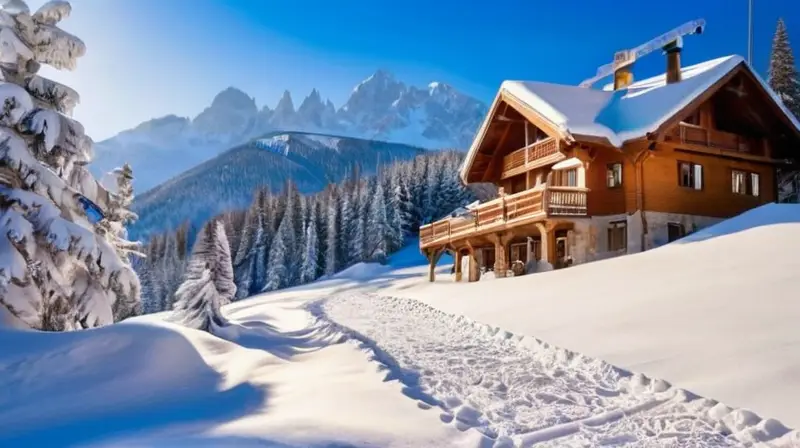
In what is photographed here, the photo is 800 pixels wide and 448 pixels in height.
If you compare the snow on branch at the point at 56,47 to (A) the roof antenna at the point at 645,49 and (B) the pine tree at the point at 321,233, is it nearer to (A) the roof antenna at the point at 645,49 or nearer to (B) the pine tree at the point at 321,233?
(A) the roof antenna at the point at 645,49

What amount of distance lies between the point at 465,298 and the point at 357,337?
6.31m

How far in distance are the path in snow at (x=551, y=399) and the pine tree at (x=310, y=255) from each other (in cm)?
5579

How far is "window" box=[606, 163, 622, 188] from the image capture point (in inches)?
888

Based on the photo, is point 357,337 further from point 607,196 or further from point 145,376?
point 607,196

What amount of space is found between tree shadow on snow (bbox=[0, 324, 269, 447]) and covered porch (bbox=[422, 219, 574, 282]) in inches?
589

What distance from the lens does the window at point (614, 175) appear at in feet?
74.0

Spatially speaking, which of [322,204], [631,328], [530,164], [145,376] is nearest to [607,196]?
[530,164]

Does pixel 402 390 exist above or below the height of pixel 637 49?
below

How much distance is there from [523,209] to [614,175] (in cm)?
438

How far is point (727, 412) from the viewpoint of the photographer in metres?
5.93

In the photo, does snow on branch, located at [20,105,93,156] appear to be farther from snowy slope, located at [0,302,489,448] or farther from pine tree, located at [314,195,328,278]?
pine tree, located at [314,195,328,278]

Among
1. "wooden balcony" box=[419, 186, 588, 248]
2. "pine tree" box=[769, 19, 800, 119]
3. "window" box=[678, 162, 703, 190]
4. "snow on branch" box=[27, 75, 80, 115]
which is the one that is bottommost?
"wooden balcony" box=[419, 186, 588, 248]

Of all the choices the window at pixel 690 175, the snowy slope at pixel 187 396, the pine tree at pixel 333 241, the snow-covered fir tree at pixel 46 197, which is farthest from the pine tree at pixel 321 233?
the snowy slope at pixel 187 396

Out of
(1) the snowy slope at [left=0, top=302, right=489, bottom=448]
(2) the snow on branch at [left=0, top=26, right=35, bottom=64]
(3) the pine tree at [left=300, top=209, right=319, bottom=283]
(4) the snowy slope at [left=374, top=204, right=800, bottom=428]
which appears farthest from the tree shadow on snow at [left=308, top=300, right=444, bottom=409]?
(3) the pine tree at [left=300, top=209, right=319, bottom=283]
